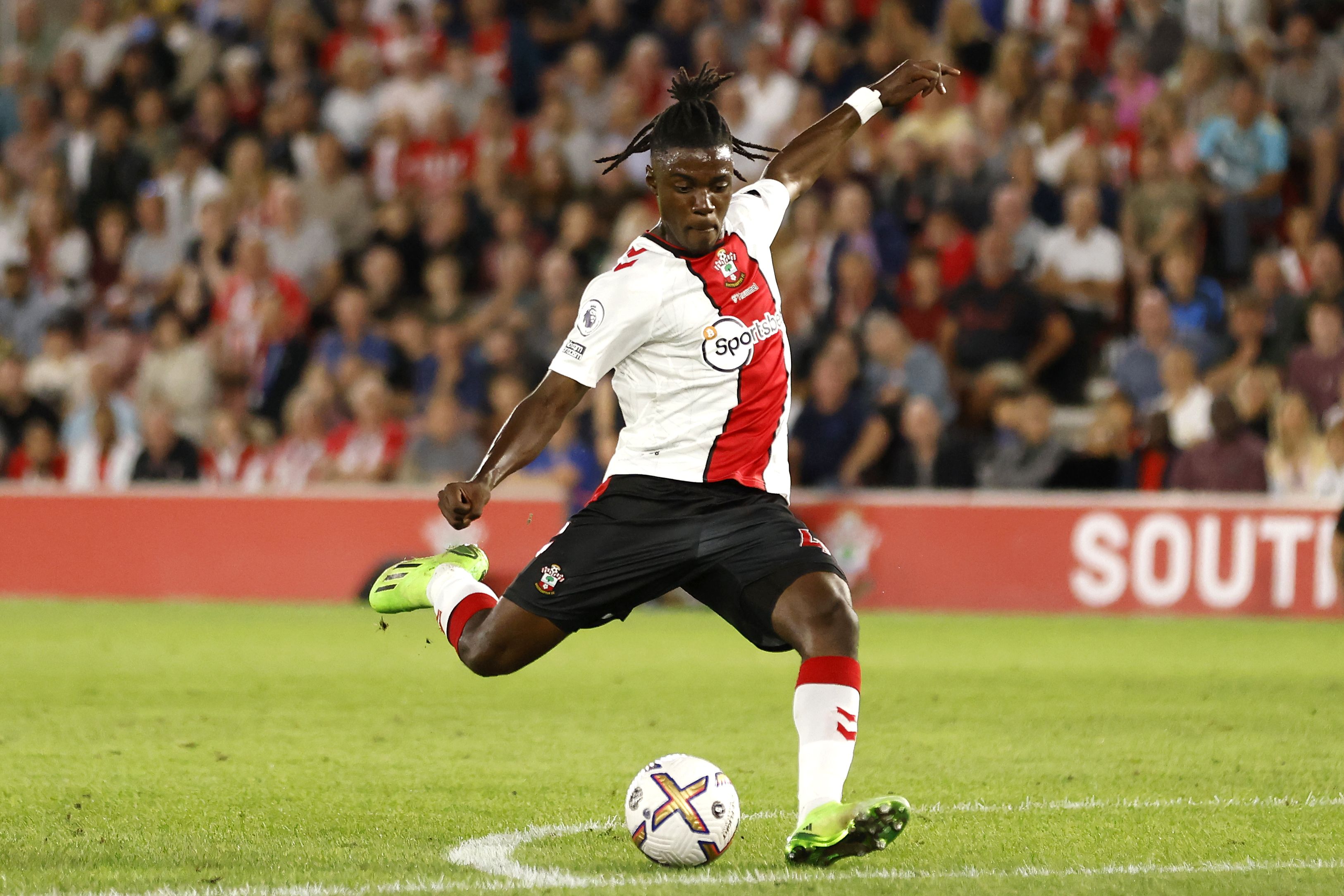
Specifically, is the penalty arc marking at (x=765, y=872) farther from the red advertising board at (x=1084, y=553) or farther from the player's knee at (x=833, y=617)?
the red advertising board at (x=1084, y=553)

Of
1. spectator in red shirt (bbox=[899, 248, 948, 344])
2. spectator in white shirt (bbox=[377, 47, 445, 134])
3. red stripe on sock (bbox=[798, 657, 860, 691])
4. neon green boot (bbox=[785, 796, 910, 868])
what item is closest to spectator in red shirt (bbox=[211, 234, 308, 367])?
spectator in white shirt (bbox=[377, 47, 445, 134])

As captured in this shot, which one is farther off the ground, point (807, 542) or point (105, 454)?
point (807, 542)

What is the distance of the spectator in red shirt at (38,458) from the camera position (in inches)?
617

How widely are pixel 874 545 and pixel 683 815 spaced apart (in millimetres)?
8697

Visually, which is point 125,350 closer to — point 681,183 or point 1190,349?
point 1190,349

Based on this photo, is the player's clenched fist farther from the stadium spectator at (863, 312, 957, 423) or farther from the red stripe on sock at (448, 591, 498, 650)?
the stadium spectator at (863, 312, 957, 423)

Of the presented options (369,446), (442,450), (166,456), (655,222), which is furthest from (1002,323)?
(166,456)

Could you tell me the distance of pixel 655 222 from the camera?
1611cm

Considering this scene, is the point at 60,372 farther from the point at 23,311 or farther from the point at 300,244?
the point at 300,244

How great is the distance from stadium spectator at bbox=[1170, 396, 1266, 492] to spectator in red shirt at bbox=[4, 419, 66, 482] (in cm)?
929

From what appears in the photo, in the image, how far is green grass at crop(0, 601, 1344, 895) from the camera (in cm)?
509

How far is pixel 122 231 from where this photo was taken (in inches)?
704

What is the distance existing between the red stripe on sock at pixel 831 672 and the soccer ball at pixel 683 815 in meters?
0.38

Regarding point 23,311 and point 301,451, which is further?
point 23,311
